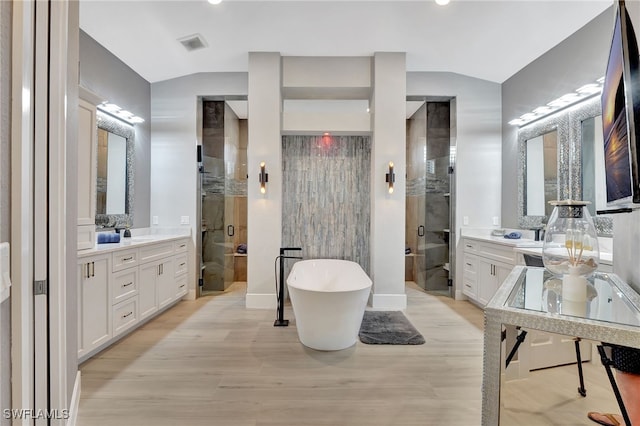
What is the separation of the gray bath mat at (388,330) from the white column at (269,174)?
1.29m

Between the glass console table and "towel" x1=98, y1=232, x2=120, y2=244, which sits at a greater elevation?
"towel" x1=98, y1=232, x2=120, y2=244

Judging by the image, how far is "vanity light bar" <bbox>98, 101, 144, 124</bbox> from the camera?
3377 millimetres

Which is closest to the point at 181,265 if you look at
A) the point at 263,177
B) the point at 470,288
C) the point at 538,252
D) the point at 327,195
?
the point at 263,177

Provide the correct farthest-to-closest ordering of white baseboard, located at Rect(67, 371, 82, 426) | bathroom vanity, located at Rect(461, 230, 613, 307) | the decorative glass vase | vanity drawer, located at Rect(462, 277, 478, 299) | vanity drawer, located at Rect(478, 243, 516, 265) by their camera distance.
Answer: vanity drawer, located at Rect(462, 277, 478, 299) < vanity drawer, located at Rect(478, 243, 516, 265) < bathroom vanity, located at Rect(461, 230, 613, 307) < white baseboard, located at Rect(67, 371, 82, 426) < the decorative glass vase

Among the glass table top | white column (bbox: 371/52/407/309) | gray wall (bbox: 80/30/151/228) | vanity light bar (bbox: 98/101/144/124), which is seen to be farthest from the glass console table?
vanity light bar (bbox: 98/101/144/124)

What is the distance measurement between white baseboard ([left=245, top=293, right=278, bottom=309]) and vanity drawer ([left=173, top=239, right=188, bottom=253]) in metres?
1.12

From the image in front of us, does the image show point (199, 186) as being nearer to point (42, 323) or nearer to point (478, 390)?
point (42, 323)

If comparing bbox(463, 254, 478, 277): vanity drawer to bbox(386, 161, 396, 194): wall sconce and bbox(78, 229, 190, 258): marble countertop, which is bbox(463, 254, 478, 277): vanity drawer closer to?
bbox(386, 161, 396, 194): wall sconce

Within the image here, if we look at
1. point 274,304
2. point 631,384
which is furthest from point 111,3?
point 631,384

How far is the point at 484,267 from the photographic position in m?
3.58

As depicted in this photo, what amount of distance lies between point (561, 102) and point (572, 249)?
9.74 feet

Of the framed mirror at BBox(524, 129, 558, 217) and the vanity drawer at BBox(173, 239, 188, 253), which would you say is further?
the vanity drawer at BBox(173, 239, 188, 253)

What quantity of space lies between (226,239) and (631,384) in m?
4.41

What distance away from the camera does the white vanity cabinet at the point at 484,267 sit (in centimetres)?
322
